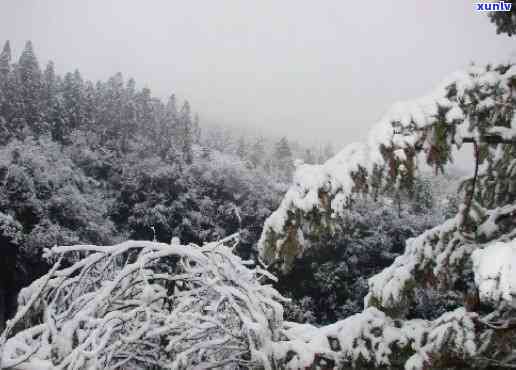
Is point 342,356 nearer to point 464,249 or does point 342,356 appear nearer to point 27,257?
point 464,249

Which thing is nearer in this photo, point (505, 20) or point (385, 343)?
point (385, 343)

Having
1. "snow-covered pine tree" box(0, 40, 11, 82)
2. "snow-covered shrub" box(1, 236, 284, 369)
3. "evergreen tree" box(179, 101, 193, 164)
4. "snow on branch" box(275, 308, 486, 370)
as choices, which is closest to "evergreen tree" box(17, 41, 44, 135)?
"snow-covered pine tree" box(0, 40, 11, 82)

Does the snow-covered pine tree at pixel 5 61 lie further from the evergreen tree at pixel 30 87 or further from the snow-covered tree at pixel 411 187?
the snow-covered tree at pixel 411 187

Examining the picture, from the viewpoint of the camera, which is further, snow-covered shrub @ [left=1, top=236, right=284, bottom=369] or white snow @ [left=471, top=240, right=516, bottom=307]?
snow-covered shrub @ [left=1, top=236, right=284, bottom=369]

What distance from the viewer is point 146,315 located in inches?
73.7

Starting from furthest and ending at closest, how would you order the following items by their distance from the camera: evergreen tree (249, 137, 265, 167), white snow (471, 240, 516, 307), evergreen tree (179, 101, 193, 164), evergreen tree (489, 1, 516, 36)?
evergreen tree (249, 137, 265, 167) → evergreen tree (179, 101, 193, 164) → evergreen tree (489, 1, 516, 36) → white snow (471, 240, 516, 307)

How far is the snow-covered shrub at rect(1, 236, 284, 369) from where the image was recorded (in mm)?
1602

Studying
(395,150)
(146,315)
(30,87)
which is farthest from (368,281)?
(30,87)

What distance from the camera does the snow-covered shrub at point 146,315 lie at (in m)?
1.60

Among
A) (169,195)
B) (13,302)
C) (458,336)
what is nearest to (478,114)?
(458,336)

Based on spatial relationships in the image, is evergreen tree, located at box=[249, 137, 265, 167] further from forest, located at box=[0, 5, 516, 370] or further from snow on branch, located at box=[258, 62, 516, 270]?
snow on branch, located at box=[258, 62, 516, 270]

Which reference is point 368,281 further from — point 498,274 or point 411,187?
point 498,274

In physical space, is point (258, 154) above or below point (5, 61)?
below

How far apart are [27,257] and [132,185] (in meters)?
10.6
